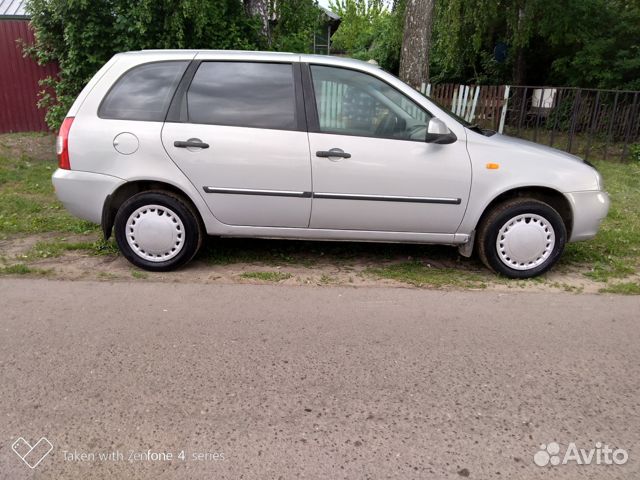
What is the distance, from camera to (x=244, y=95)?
4.56 m

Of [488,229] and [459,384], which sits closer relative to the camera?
[459,384]

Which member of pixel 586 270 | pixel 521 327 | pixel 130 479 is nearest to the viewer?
pixel 130 479

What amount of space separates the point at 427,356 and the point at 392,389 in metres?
0.47

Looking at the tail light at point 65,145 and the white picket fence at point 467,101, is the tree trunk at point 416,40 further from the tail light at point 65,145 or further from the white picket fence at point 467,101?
the tail light at point 65,145

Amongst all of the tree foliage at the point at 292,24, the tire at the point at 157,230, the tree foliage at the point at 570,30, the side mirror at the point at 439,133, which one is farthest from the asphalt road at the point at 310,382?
the tree foliage at the point at 570,30

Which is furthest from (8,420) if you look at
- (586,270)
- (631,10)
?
(631,10)

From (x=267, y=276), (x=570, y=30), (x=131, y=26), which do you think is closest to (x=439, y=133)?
(x=267, y=276)

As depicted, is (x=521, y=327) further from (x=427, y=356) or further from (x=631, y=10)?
(x=631, y=10)

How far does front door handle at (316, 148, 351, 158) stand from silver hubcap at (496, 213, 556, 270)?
4.95 ft

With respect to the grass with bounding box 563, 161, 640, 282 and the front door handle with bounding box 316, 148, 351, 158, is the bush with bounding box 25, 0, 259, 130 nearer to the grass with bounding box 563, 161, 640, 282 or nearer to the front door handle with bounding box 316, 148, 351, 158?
the front door handle with bounding box 316, 148, 351, 158

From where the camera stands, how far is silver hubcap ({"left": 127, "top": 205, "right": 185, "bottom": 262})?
4609 mm

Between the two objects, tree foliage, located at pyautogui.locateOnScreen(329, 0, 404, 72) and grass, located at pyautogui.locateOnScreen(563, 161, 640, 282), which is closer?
grass, located at pyautogui.locateOnScreen(563, 161, 640, 282)

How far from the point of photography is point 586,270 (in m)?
5.00

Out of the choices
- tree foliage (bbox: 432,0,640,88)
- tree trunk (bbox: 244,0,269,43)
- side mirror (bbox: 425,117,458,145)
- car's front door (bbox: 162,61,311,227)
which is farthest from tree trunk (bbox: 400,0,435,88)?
side mirror (bbox: 425,117,458,145)
